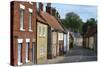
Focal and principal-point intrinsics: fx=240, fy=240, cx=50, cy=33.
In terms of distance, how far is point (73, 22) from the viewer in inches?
138

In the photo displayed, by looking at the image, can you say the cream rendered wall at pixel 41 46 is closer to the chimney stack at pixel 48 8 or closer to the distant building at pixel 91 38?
the chimney stack at pixel 48 8

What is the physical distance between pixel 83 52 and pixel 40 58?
0.71 m

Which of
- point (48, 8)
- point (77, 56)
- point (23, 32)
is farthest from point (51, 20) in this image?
point (77, 56)

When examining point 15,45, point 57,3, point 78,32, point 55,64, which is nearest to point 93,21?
point 78,32

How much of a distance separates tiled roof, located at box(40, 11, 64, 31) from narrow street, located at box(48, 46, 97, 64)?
1.28ft

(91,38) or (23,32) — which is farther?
(91,38)

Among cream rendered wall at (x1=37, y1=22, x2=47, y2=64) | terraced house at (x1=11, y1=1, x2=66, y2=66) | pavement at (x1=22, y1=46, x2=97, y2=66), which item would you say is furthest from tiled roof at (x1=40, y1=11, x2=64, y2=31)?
pavement at (x1=22, y1=46, x2=97, y2=66)

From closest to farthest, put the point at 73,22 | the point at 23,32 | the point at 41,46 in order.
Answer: the point at 23,32, the point at 41,46, the point at 73,22

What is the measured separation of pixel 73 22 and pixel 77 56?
0.51 meters

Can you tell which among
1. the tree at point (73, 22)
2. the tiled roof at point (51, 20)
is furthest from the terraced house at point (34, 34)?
the tree at point (73, 22)

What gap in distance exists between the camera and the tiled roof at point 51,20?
332 cm

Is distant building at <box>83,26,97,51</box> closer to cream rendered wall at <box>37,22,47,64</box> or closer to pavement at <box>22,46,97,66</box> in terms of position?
pavement at <box>22,46,97,66</box>

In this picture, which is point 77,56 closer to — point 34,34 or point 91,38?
point 91,38

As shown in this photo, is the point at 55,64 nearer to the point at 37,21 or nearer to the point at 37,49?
the point at 37,49
